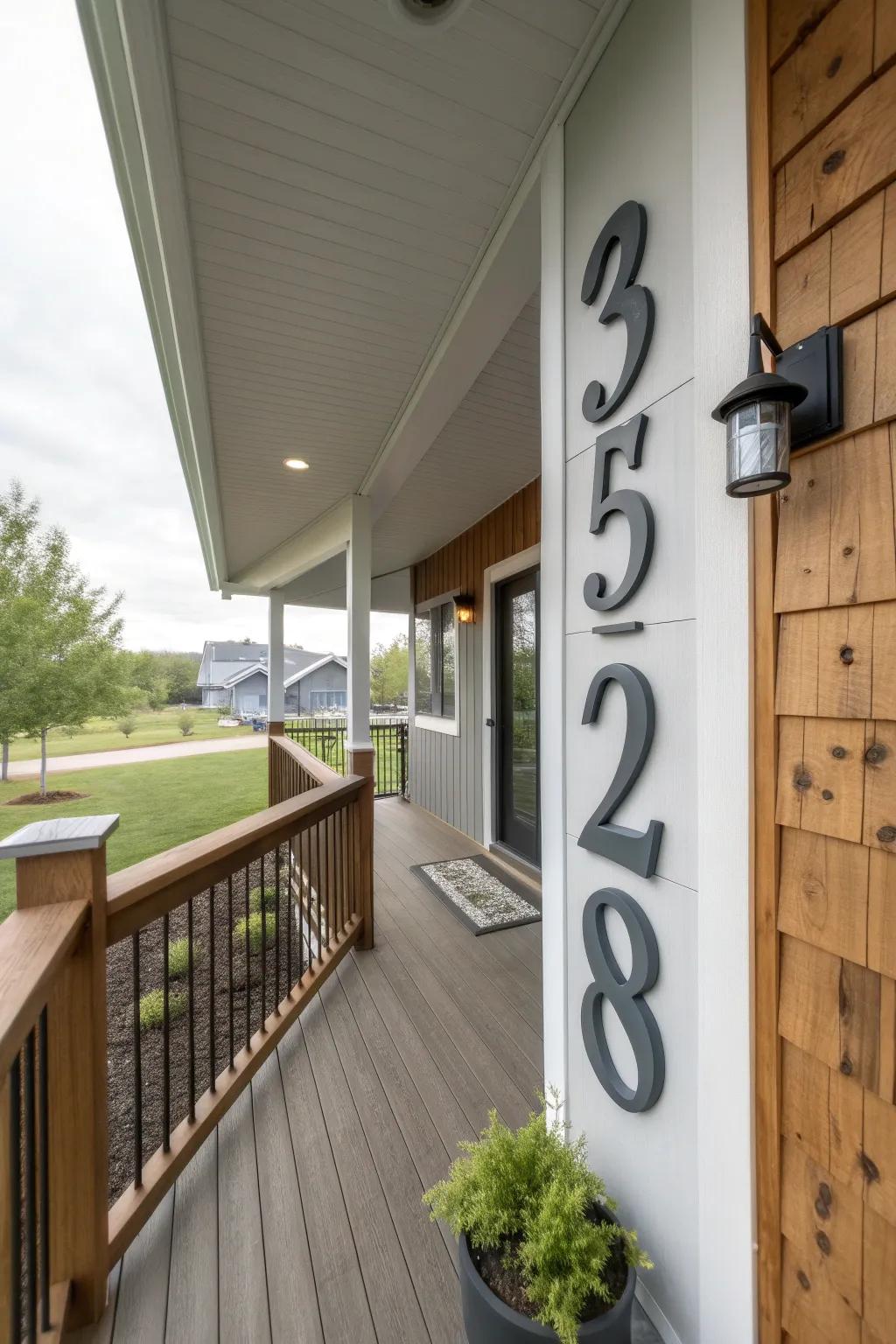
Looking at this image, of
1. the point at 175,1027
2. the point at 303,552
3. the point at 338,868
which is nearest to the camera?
the point at 338,868

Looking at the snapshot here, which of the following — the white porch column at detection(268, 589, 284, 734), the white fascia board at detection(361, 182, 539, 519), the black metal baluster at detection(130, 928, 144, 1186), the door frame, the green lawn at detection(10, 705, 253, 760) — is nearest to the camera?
the black metal baluster at detection(130, 928, 144, 1186)

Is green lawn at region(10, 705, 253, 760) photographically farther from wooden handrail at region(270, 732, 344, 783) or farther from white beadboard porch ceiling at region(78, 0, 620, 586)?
white beadboard porch ceiling at region(78, 0, 620, 586)

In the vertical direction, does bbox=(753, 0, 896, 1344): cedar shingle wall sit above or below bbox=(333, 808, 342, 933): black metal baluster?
above

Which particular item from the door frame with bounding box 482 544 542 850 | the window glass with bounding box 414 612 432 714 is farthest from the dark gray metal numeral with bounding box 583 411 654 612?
the window glass with bounding box 414 612 432 714

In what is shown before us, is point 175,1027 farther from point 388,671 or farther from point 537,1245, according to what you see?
point 388,671

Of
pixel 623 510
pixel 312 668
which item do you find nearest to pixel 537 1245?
pixel 623 510

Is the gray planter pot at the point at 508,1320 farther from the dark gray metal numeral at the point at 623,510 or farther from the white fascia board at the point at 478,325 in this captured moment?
Answer: the white fascia board at the point at 478,325

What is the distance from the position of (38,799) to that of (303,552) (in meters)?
8.26

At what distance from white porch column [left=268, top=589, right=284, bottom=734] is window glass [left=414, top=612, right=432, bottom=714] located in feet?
5.02

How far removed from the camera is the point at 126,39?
3.37 feet

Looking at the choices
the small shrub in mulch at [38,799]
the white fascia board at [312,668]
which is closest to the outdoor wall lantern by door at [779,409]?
the small shrub in mulch at [38,799]

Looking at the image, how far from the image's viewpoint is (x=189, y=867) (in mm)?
1432

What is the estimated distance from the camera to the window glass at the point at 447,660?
5.12m

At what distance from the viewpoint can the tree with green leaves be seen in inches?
308
